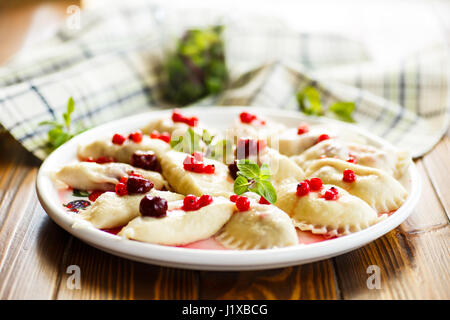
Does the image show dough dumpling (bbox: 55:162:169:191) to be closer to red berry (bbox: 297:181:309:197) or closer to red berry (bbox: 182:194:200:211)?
red berry (bbox: 182:194:200:211)

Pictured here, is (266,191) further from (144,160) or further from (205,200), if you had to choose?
(144,160)

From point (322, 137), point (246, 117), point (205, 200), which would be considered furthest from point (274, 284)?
point (246, 117)

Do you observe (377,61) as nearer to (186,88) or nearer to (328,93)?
(328,93)

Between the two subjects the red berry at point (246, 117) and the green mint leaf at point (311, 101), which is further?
the green mint leaf at point (311, 101)

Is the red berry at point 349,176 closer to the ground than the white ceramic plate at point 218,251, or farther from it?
closer to the ground

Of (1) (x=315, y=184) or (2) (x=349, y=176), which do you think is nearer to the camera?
(1) (x=315, y=184)

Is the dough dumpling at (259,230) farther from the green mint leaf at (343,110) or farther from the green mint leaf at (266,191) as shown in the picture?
the green mint leaf at (343,110)

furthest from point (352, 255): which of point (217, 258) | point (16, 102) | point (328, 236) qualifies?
point (16, 102)

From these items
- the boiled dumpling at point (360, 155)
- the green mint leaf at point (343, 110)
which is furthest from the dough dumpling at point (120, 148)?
the green mint leaf at point (343, 110)
